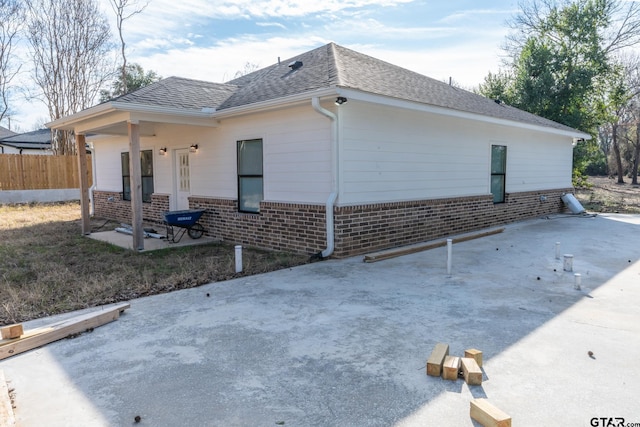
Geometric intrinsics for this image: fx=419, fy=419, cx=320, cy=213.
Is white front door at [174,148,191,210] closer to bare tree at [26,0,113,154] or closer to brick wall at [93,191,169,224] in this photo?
brick wall at [93,191,169,224]

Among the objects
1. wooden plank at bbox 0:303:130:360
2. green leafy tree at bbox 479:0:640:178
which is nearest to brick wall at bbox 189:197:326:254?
wooden plank at bbox 0:303:130:360

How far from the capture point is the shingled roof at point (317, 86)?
25.0 ft

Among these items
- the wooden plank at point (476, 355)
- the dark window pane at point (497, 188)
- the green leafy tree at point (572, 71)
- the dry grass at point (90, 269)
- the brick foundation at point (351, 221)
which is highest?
the green leafy tree at point (572, 71)

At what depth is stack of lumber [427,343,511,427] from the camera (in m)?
2.51

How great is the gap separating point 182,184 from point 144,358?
329 inches

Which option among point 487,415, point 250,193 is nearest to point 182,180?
point 250,193

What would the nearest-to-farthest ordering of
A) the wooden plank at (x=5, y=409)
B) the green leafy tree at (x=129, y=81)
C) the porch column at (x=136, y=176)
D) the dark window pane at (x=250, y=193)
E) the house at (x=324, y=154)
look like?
the wooden plank at (x=5, y=409) < the house at (x=324, y=154) < the porch column at (x=136, y=176) < the dark window pane at (x=250, y=193) < the green leafy tree at (x=129, y=81)

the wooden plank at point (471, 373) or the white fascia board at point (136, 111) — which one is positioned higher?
the white fascia board at point (136, 111)

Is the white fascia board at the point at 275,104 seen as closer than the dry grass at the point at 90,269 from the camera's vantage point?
No

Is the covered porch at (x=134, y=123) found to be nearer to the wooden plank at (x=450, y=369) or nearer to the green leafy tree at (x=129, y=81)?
the wooden plank at (x=450, y=369)

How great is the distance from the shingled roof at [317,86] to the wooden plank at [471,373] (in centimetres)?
472

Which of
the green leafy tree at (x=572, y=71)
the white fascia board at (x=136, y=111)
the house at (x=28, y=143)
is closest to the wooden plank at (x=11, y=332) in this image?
the white fascia board at (x=136, y=111)

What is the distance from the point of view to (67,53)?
22953 millimetres

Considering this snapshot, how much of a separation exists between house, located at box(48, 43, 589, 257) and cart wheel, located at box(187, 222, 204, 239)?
17cm
